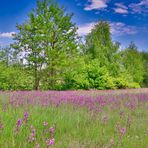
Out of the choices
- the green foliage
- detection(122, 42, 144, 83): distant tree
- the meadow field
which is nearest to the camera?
the meadow field

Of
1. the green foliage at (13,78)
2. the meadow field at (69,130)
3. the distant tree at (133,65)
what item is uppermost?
the distant tree at (133,65)

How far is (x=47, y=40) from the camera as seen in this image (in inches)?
890

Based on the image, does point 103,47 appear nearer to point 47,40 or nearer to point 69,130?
point 47,40

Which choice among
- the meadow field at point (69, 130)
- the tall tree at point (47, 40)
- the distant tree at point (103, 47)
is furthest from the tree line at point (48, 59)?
the meadow field at point (69, 130)

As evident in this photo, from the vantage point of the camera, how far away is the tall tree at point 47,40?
2236 cm

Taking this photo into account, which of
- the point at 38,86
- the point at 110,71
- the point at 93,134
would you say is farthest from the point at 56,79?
the point at 93,134

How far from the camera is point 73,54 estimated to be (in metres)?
23.5

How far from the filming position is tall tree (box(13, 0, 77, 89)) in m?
22.4

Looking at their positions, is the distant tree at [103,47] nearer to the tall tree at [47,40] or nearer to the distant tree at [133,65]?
the tall tree at [47,40]

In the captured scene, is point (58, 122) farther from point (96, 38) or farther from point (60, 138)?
point (96, 38)

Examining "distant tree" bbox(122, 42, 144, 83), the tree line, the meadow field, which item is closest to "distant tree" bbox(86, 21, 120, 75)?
the tree line

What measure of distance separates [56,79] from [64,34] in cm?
378

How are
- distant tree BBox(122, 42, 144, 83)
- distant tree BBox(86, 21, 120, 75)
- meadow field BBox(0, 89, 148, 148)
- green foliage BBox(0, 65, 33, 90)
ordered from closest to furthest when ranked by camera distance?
meadow field BBox(0, 89, 148, 148) → green foliage BBox(0, 65, 33, 90) → distant tree BBox(86, 21, 120, 75) → distant tree BBox(122, 42, 144, 83)

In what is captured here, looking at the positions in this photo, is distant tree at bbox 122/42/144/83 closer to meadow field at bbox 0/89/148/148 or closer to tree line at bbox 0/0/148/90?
tree line at bbox 0/0/148/90
